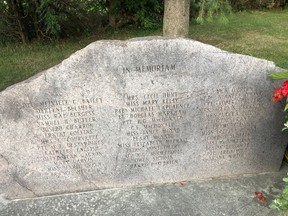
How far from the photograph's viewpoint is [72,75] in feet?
8.72

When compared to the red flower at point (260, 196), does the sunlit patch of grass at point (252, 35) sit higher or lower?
higher

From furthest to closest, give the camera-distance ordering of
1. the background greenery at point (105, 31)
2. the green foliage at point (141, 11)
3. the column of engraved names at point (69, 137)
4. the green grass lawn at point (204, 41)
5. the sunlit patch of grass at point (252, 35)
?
the green foliage at point (141, 11) < the sunlit patch of grass at point (252, 35) < the background greenery at point (105, 31) < the green grass lawn at point (204, 41) < the column of engraved names at point (69, 137)

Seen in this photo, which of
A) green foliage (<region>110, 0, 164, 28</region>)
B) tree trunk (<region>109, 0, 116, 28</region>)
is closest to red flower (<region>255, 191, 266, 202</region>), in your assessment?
green foliage (<region>110, 0, 164, 28</region>)

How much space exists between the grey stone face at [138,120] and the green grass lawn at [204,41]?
2.61 metres

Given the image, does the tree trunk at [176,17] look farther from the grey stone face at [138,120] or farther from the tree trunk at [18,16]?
the grey stone face at [138,120]

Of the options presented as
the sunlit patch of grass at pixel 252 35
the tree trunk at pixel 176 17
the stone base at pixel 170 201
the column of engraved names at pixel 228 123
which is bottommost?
the stone base at pixel 170 201

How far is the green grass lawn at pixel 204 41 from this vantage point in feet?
20.1

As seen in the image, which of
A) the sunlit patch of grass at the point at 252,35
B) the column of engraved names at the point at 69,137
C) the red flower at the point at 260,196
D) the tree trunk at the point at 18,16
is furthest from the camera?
the tree trunk at the point at 18,16

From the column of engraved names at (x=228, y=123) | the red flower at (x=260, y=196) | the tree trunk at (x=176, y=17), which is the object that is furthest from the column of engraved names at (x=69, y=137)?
the tree trunk at (x=176, y=17)

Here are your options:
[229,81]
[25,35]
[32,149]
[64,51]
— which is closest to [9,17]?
[25,35]

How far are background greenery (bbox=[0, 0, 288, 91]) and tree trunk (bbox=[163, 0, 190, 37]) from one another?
29 centimetres

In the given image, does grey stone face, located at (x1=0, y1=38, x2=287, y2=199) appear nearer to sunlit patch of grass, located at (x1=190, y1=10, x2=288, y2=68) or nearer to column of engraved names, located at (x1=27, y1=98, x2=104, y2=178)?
column of engraved names, located at (x1=27, y1=98, x2=104, y2=178)

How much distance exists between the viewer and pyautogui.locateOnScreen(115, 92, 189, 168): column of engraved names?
285 centimetres

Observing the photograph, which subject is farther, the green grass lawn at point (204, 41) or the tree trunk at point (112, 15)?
the tree trunk at point (112, 15)
